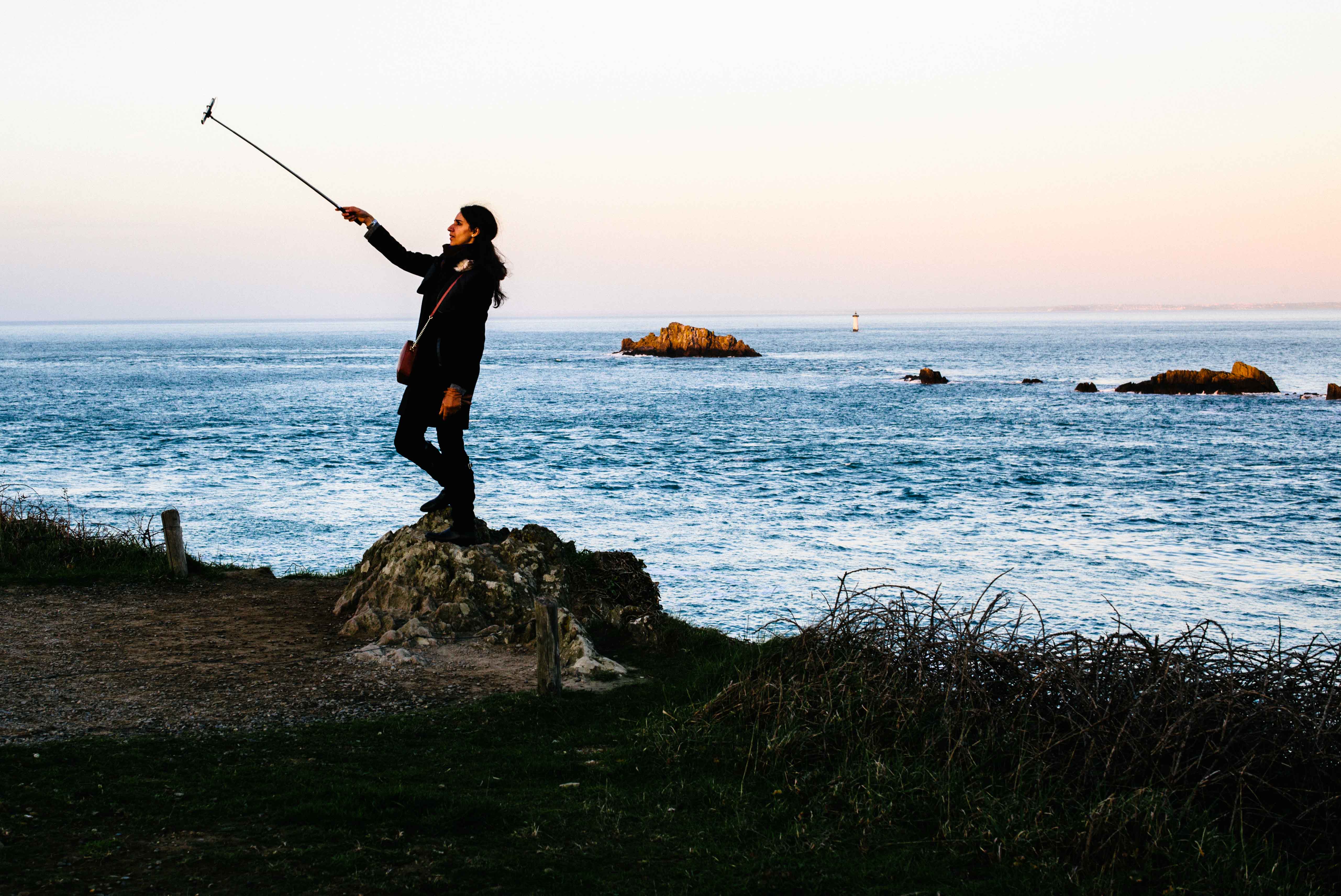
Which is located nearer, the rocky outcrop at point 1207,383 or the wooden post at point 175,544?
the wooden post at point 175,544

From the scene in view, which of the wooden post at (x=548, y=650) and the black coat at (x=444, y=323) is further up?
the black coat at (x=444, y=323)

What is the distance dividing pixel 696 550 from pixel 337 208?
577 inches

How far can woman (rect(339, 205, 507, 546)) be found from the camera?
8.79 metres

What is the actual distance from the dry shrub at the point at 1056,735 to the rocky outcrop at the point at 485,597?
2.69 meters

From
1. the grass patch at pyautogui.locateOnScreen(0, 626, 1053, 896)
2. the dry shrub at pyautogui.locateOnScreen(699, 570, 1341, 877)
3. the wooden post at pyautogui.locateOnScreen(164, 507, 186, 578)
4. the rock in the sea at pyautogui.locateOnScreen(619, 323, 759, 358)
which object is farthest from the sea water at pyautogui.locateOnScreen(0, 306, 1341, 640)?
the rock in the sea at pyautogui.locateOnScreen(619, 323, 759, 358)

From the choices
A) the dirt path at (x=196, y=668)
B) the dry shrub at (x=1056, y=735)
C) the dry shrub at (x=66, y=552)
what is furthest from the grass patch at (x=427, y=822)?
the dry shrub at (x=66, y=552)

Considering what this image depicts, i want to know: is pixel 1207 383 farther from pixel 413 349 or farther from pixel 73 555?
pixel 413 349

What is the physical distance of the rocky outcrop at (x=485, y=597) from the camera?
9602 mm

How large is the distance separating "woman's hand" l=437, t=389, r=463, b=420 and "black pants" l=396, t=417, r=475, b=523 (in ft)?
0.60

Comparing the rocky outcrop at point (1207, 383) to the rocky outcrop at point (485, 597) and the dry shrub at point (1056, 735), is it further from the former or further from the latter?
the dry shrub at point (1056, 735)

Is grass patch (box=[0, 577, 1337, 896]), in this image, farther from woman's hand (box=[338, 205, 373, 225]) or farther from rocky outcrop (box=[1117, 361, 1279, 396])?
rocky outcrop (box=[1117, 361, 1279, 396])

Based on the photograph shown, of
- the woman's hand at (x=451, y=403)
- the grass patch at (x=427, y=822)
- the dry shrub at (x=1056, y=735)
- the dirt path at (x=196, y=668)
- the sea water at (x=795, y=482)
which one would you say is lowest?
the sea water at (x=795, y=482)

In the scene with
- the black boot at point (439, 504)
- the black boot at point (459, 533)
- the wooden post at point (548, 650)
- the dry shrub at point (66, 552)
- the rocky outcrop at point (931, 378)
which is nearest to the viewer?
the wooden post at point (548, 650)

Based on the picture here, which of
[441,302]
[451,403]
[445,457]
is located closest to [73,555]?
[445,457]
